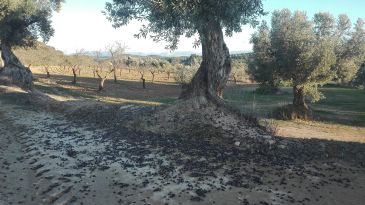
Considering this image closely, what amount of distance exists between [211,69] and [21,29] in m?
36.9

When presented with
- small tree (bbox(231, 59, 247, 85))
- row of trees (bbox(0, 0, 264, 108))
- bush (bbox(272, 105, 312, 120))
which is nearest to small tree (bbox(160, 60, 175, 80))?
small tree (bbox(231, 59, 247, 85))

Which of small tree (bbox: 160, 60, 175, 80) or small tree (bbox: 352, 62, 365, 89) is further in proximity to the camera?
small tree (bbox: 160, 60, 175, 80)

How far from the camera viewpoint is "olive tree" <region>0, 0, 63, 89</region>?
158ft

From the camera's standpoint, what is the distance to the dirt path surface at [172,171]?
14117 millimetres

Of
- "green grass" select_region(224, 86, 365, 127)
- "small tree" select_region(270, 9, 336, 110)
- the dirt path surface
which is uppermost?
"small tree" select_region(270, 9, 336, 110)

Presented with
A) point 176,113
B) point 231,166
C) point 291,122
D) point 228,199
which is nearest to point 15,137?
point 176,113

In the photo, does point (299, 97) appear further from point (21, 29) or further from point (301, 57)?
point (21, 29)

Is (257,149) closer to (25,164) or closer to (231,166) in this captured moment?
(231,166)

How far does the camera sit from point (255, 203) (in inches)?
520

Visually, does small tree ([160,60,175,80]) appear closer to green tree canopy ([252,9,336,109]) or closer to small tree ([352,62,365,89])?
small tree ([352,62,365,89])

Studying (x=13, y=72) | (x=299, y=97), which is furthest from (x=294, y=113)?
(x=13, y=72)

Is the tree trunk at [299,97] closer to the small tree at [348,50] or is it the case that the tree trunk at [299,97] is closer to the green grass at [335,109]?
the green grass at [335,109]

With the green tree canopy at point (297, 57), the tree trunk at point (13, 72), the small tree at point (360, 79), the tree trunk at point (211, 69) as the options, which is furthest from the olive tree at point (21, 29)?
the small tree at point (360, 79)

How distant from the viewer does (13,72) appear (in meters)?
50.5
